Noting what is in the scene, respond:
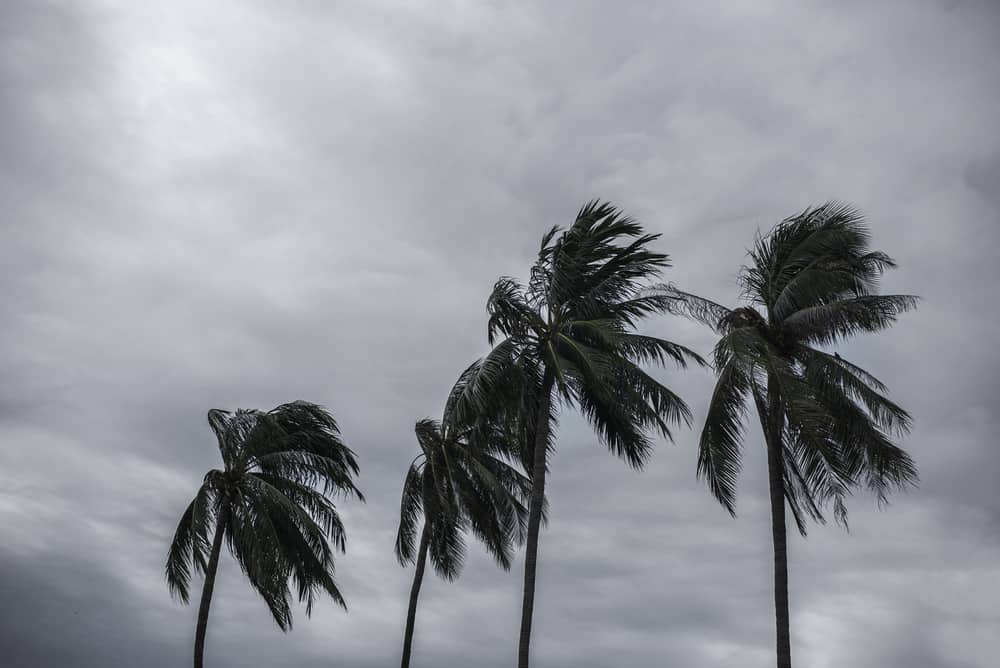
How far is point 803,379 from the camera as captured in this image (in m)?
23.6

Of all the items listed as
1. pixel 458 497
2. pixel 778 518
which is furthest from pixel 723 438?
pixel 458 497

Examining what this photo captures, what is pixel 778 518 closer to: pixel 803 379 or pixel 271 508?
pixel 803 379

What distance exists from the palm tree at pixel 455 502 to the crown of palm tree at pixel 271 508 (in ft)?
8.66

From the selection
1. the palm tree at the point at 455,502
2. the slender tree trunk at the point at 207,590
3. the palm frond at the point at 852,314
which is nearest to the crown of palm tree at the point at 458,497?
the palm tree at the point at 455,502

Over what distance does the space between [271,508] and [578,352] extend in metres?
13.0

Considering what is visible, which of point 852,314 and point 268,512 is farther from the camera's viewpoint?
point 268,512

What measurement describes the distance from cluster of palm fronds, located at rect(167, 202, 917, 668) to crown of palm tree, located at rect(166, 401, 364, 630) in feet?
0.21

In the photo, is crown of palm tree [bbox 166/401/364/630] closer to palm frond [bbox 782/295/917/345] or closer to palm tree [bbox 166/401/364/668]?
palm tree [bbox 166/401/364/668]

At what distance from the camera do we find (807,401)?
21516 mm

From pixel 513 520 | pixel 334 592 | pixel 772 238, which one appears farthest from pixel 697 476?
pixel 334 592

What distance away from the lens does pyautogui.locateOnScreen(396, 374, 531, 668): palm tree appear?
33.0 metres

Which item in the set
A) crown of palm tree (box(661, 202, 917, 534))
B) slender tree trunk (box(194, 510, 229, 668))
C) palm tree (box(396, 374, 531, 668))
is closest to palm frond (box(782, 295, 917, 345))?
crown of palm tree (box(661, 202, 917, 534))

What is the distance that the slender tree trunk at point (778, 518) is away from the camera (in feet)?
71.1

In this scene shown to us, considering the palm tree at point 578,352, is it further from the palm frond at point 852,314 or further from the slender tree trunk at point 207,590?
the slender tree trunk at point 207,590
